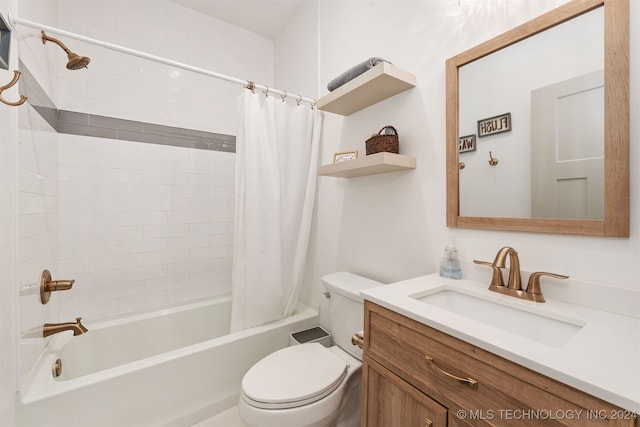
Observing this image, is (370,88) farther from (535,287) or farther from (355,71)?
(535,287)

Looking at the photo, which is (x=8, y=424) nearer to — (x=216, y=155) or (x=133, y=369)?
(x=133, y=369)

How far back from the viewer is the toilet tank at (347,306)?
1.33 metres

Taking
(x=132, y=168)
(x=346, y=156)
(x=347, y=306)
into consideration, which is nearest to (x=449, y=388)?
(x=347, y=306)

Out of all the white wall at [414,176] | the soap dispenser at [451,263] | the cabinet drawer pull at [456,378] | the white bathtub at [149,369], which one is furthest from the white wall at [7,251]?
the soap dispenser at [451,263]

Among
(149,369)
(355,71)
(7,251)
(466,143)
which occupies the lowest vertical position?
(149,369)

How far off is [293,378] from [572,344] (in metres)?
0.97

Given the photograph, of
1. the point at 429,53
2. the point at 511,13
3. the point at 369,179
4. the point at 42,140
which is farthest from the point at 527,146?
the point at 42,140

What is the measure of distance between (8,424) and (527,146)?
209 centimetres

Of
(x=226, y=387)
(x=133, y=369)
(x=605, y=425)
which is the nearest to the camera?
(x=605, y=425)

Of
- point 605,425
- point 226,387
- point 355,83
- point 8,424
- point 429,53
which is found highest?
point 429,53

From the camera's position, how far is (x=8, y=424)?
942 millimetres

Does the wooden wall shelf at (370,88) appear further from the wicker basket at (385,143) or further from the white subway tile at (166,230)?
the white subway tile at (166,230)

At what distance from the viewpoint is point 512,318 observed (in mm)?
853

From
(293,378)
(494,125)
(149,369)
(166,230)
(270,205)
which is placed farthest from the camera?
(166,230)
